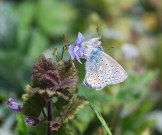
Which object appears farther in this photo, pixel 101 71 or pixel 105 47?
pixel 105 47

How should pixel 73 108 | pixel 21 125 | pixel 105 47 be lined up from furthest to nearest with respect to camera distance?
pixel 105 47 → pixel 21 125 → pixel 73 108

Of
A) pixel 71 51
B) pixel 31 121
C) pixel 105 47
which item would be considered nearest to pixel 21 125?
pixel 31 121

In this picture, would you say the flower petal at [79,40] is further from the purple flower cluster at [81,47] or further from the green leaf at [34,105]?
the green leaf at [34,105]

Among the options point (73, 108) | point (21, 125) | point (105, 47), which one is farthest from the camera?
point (105, 47)

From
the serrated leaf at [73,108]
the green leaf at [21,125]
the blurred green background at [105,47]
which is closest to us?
the serrated leaf at [73,108]

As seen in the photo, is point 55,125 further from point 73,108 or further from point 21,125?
point 21,125

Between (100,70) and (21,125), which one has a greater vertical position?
(100,70)

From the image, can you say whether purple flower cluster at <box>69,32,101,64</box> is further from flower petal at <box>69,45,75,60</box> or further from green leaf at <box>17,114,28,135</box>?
green leaf at <box>17,114,28,135</box>

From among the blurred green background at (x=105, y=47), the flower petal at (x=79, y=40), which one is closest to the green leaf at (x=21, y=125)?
the blurred green background at (x=105, y=47)
